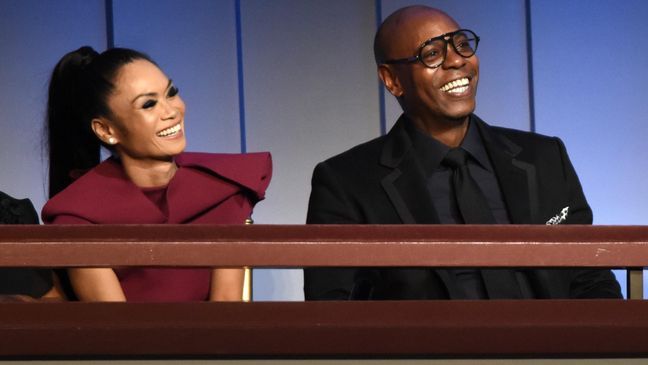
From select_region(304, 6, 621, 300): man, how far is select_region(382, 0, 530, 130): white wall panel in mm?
1184

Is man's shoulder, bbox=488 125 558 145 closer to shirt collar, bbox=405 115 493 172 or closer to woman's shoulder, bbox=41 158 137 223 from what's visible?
shirt collar, bbox=405 115 493 172

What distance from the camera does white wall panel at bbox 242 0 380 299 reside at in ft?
10.5

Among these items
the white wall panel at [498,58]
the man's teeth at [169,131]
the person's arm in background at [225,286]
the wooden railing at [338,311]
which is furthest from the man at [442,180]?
the white wall panel at [498,58]

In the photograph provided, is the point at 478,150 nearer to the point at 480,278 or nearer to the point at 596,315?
the point at 480,278

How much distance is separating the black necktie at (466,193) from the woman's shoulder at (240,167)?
29 cm

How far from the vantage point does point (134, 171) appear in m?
1.94

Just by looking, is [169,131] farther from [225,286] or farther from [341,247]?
[341,247]

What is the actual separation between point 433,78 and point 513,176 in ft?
0.67

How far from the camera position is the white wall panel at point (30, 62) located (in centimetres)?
312

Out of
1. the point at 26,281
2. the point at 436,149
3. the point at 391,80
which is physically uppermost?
the point at 391,80

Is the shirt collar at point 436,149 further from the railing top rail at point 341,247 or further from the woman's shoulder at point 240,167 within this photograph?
the railing top rail at point 341,247

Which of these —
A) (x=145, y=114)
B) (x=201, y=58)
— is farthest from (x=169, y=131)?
(x=201, y=58)

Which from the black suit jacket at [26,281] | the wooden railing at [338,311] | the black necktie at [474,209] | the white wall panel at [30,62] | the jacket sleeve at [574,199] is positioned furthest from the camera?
the white wall panel at [30,62]

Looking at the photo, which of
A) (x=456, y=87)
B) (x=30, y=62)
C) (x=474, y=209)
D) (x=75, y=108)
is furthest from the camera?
(x=30, y=62)
